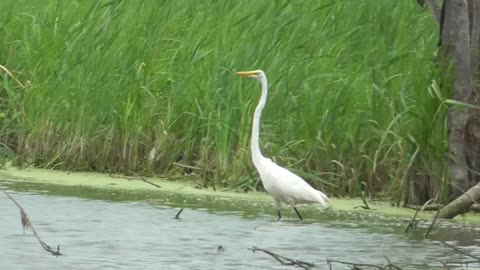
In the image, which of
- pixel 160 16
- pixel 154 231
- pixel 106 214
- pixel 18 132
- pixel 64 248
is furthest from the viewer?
pixel 160 16

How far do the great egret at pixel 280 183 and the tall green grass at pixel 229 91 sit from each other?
1.15 feet

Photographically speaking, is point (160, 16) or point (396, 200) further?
point (160, 16)

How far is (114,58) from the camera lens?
1004 cm

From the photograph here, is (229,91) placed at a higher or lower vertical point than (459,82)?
lower

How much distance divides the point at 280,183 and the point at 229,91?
1416 millimetres

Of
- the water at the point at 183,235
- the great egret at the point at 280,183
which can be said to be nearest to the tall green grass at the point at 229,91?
the great egret at the point at 280,183

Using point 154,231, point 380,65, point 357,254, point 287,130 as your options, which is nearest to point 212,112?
point 287,130

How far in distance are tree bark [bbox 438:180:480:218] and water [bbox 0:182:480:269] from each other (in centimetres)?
13

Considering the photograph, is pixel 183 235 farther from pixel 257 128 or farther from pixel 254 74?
pixel 254 74

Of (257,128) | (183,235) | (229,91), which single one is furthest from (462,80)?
(183,235)

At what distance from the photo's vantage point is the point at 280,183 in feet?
27.0

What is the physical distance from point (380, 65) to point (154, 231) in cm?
246

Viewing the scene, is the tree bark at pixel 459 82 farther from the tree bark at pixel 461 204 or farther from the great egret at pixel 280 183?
the great egret at pixel 280 183

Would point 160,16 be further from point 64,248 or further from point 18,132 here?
point 64,248
